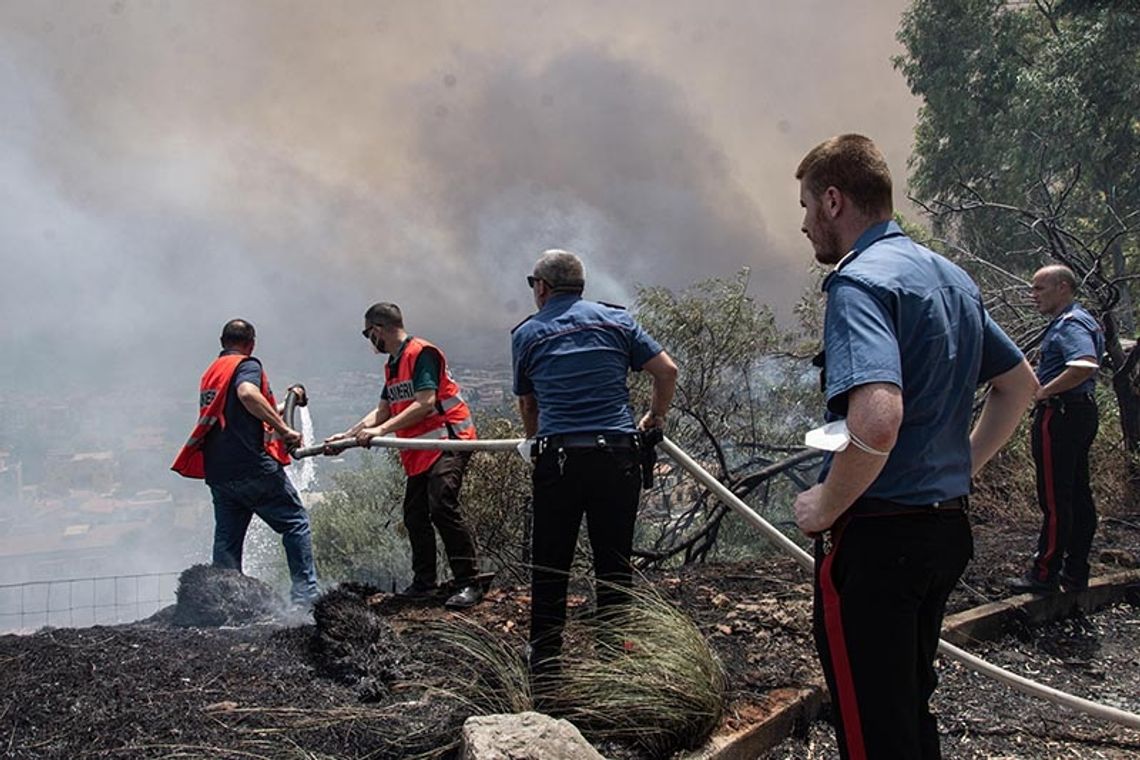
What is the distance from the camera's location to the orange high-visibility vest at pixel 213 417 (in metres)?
5.07

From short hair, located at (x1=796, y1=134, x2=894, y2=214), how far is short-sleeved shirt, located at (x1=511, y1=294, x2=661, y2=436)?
148 centimetres

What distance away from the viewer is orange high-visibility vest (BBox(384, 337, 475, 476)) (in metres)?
4.77

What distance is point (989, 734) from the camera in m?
3.05

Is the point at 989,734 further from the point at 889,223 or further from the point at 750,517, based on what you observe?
the point at 889,223

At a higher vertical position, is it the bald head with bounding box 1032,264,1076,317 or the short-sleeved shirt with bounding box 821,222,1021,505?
the bald head with bounding box 1032,264,1076,317

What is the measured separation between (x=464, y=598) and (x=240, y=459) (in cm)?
167

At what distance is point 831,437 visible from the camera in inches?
70.0

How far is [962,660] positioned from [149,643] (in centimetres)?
338

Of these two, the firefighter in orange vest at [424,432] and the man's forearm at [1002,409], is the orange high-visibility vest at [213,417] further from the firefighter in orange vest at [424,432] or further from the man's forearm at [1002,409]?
the man's forearm at [1002,409]

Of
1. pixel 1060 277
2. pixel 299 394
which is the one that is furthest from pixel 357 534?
pixel 1060 277

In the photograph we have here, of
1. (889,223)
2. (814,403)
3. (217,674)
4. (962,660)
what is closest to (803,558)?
(962,660)

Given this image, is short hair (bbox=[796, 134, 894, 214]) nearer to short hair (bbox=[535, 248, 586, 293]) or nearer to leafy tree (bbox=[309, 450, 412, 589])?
short hair (bbox=[535, 248, 586, 293])

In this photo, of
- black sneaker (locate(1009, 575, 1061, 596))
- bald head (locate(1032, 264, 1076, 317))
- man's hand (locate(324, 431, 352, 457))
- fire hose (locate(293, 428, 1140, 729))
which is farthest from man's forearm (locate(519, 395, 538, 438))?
bald head (locate(1032, 264, 1076, 317))

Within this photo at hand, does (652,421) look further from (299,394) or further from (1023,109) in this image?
(1023,109)
